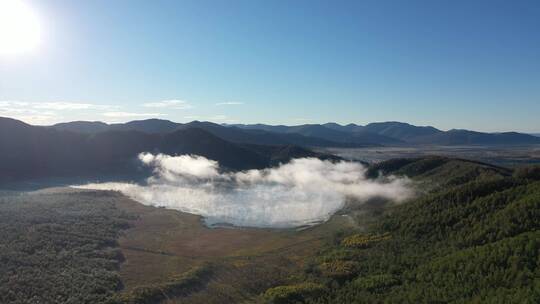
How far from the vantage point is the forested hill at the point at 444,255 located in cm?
4656

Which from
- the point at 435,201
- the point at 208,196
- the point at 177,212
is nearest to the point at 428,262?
the point at 435,201

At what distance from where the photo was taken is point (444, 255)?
5916 cm

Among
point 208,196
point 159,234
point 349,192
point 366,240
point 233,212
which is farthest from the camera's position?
point 208,196

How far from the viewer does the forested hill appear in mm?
46562

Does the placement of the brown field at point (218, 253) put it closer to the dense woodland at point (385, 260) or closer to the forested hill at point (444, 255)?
the dense woodland at point (385, 260)

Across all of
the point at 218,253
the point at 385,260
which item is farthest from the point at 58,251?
the point at 385,260

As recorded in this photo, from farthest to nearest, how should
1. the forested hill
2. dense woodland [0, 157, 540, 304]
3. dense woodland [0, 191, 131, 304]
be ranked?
dense woodland [0, 191, 131, 304] → dense woodland [0, 157, 540, 304] → the forested hill

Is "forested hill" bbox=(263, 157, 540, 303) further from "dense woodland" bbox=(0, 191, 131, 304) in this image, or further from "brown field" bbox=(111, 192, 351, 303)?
"dense woodland" bbox=(0, 191, 131, 304)

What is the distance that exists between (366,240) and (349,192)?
68.7 m

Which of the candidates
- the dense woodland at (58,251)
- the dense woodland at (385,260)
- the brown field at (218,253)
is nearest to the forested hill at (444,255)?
the dense woodland at (385,260)

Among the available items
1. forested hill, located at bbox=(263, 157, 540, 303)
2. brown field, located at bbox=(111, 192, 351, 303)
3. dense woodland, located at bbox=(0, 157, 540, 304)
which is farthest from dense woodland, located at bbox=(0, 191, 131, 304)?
forested hill, located at bbox=(263, 157, 540, 303)

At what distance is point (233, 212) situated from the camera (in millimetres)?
125938

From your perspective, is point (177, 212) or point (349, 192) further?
point (349, 192)

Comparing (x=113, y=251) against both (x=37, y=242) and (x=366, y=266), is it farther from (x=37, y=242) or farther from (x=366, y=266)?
(x=366, y=266)
